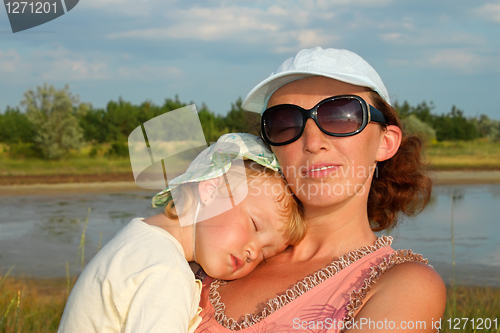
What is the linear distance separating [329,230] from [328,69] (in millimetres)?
711

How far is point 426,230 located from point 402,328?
29.1 ft

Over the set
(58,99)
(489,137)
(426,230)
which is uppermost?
(58,99)

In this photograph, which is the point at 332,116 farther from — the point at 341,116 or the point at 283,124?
the point at 283,124

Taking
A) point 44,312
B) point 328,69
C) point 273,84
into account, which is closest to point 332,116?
point 328,69

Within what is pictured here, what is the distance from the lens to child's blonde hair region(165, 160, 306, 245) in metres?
1.94

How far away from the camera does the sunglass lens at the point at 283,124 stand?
1.84 m

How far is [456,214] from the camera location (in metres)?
11.5

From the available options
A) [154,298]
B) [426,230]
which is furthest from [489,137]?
[154,298]

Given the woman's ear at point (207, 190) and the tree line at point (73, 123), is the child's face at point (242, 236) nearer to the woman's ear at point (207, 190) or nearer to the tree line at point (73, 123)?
the woman's ear at point (207, 190)

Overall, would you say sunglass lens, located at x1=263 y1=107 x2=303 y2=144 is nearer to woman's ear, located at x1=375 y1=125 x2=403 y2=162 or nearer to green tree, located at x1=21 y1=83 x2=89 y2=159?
woman's ear, located at x1=375 y1=125 x2=403 y2=162

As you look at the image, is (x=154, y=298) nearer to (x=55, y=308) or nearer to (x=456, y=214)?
(x=55, y=308)

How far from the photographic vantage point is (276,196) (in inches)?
76.9

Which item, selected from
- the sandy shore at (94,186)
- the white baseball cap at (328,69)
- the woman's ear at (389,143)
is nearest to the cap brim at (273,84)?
the white baseball cap at (328,69)

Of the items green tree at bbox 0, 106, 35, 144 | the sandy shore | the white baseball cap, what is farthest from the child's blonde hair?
green tree at bbox 0, 106, 35, 144
